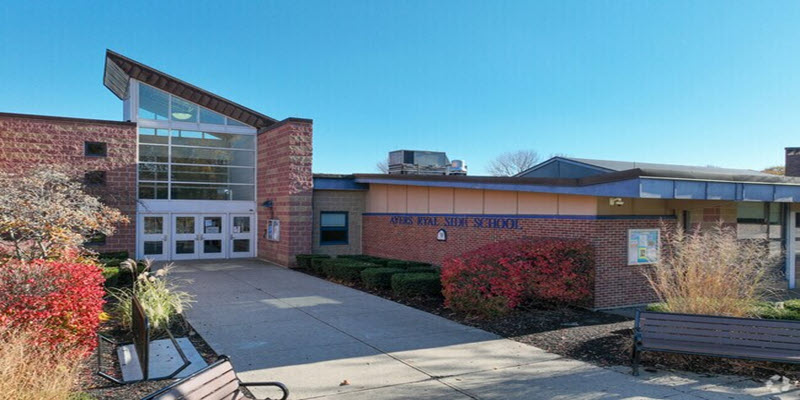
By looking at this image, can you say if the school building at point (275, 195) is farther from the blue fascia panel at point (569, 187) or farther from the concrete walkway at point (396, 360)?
the concrete walkway at point (396, 360)

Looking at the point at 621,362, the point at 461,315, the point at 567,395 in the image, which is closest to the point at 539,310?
the point at 461,315

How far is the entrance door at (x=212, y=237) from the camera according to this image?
21.3 meters

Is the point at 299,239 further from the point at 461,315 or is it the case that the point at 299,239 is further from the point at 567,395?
the point at 567,395

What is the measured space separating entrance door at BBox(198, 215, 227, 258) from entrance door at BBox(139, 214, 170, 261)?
124 centimetres

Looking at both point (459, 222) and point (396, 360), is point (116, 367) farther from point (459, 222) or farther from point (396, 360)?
point (459, 222)

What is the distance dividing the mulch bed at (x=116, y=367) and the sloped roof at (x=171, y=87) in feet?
44.2

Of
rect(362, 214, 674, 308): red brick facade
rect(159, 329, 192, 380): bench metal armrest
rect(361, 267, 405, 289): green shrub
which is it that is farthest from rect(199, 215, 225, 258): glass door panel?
rect(159, 329, 192, 380): bench metal armrest

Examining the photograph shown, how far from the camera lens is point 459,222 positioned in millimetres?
15602

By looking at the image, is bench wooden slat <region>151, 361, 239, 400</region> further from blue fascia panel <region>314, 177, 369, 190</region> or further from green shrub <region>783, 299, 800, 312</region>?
blue fascia panel <region>314, 177, 369, 190</region>

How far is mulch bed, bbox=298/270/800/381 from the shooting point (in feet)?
22.9

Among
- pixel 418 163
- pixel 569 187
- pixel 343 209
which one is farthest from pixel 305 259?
pixel 569 187

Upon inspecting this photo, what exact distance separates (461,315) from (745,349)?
470 cm

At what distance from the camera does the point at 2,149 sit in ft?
58.0

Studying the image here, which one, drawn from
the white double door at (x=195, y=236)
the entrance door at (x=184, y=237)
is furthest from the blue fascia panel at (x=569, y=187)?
the entrance door at (x=184, y=237)
